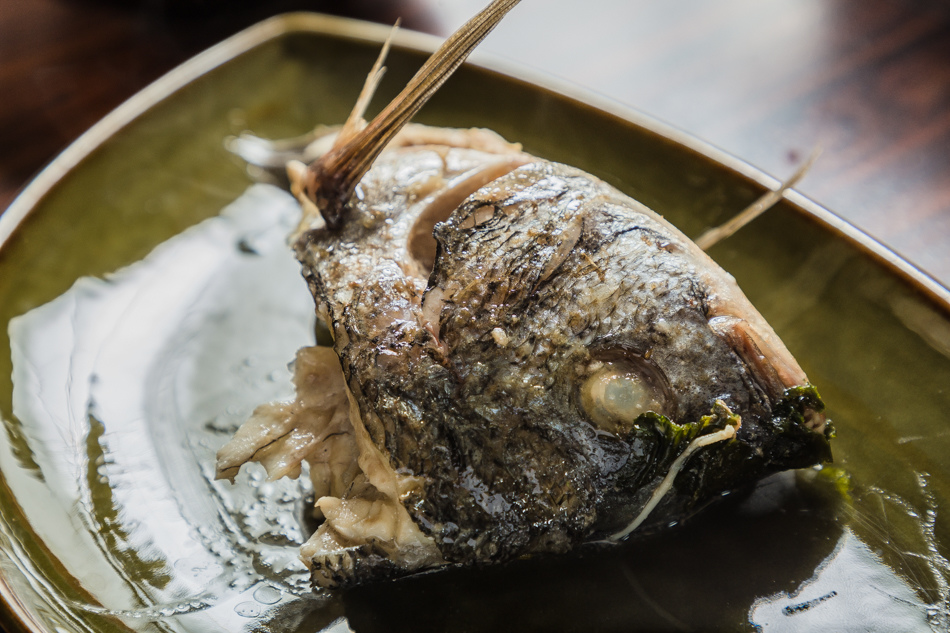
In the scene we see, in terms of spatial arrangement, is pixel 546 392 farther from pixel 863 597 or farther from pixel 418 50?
pixel 418 50

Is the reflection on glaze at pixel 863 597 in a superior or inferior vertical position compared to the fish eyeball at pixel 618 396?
inferior

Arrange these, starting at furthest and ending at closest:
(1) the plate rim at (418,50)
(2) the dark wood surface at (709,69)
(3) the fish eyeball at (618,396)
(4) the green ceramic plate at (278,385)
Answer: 1. (2) the dark wood surface at (709,69)
2. (1) the plate rim at (418,50)
3. (4) the green ceramic plate at (278,385)
4. (3) the fish eyeball at (618,396)

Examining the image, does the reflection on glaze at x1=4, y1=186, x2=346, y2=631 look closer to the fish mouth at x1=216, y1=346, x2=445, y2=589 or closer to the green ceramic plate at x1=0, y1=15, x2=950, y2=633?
the green ceramic plate at x1=0, y1=15, x2=950, y2=633

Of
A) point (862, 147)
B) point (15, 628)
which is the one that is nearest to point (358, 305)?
point (15, 628)

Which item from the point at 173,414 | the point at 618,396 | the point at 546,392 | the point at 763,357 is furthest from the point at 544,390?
the point at 173,414

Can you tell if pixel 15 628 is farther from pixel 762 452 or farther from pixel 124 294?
pixel 762 452

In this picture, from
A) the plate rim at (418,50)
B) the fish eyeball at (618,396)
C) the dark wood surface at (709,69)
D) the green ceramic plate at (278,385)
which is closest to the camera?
the fish eyeball at (618,396)

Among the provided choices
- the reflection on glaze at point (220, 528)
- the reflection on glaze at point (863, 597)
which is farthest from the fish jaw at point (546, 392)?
the reflection on glaze at point (863, 597)

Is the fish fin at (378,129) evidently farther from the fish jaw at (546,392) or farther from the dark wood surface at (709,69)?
the dark wood surface at (709,69)
